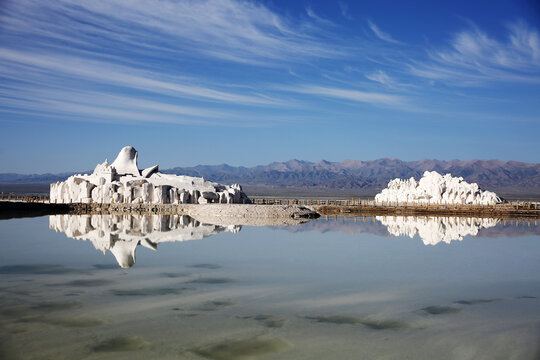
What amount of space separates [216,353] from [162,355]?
0.72 meters

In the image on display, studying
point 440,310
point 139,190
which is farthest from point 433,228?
point 139,190

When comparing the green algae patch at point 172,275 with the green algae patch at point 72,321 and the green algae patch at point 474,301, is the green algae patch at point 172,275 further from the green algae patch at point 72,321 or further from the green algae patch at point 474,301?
the green algae patch at point 474,301

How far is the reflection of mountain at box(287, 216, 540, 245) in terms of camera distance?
23594mm

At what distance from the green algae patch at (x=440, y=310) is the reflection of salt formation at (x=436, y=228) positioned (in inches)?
418

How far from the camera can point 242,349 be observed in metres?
7.44

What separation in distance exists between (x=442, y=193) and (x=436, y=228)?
656 inches

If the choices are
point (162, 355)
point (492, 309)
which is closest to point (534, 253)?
point (492, 309)

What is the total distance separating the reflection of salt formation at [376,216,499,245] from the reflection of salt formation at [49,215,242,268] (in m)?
7.99

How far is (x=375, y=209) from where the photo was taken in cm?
3884

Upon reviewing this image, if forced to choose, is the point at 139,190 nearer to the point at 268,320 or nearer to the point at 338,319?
the point at 268,320

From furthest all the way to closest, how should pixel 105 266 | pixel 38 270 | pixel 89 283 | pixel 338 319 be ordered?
pixel 105 266 → pixel 38 270 → pixel 89 283 → pixel 338 319

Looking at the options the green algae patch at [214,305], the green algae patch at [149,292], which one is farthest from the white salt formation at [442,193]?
the green algae patch at [214,305]

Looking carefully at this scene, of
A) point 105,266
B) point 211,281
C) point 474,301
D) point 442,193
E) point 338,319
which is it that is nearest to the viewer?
point 338,319

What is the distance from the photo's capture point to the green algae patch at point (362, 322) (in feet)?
28.3
